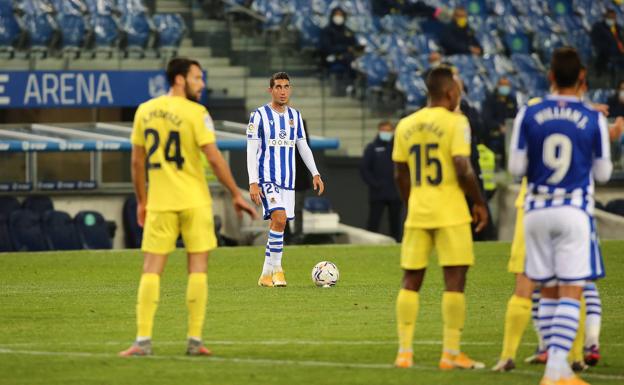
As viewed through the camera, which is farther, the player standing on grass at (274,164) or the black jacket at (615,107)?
the black jacket at (615,107)

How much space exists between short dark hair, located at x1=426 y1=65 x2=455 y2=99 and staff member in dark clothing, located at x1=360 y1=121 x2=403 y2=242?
48.0ft

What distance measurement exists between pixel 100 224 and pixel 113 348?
1329 centimetres

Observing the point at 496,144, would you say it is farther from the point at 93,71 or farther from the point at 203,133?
the point at 203,133

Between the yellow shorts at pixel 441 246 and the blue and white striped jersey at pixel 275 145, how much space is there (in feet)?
19.2

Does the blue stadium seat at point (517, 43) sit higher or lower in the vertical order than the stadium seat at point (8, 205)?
higher

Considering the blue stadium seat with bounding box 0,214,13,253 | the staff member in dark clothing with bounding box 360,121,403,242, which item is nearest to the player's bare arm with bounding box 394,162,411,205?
the blue stadium seat with bounding box 0,214,13,253

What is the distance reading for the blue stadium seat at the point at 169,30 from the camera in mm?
28656

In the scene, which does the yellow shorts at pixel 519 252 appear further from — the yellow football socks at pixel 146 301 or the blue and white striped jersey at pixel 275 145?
the blue and white striped jersey at pixel 275 145

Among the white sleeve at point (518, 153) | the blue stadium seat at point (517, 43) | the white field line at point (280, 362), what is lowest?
the white field line at point (280, 362)

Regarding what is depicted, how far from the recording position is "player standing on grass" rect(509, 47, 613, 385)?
8.84 meters

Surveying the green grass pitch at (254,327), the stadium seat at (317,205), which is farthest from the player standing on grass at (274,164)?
the stadium seat at (317,205)

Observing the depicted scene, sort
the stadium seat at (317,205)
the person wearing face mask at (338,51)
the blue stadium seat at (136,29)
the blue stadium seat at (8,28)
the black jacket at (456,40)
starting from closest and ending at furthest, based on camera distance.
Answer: the stadium seat at (317,205)
the blue stadium seat at (8,28)
the blue stadium seat at (136,29)
the person wearing face mask at (338,51)
the black jacket at (456,40)

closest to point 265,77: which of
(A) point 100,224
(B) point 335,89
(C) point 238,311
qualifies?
(B) point 335,89

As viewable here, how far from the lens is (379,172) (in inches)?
957
